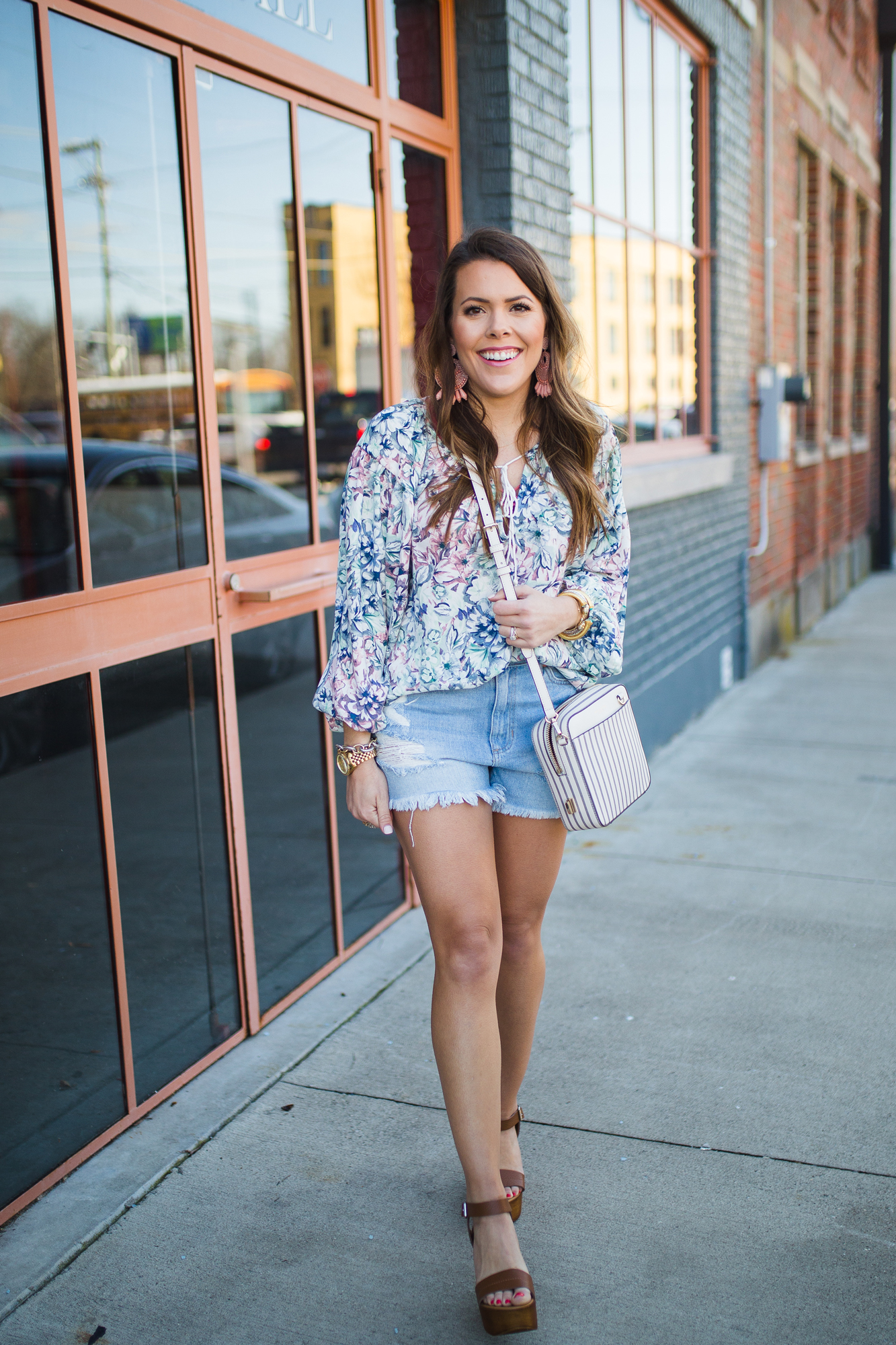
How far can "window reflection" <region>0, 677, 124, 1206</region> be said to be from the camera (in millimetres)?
2701

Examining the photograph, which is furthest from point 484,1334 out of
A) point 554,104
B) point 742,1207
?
point 554,104

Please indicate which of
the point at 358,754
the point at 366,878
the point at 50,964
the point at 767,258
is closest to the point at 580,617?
the point at 358,754

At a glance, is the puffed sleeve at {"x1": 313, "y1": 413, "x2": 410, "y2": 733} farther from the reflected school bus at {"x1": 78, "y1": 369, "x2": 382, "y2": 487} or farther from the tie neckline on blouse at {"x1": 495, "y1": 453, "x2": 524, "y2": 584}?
the reflected school bus at {"x1": 78, "y1": 369, "x2": 382, "y2": 487}

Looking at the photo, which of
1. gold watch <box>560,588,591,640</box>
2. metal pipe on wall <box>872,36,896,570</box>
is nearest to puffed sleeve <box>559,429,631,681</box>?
gold watch <box>560,588,591,640</box>

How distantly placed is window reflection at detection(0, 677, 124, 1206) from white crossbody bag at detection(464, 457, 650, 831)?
3.32 feet

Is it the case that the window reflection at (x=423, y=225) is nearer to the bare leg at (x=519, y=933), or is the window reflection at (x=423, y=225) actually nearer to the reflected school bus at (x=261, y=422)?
the bare leg at (x=519, y=933)

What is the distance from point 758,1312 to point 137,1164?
1.33 metres

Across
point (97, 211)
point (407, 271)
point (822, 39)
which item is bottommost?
point (407, 271)

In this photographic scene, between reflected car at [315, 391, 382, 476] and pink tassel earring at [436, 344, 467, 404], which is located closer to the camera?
pink tassel earring at [436, 344, 467, 404]

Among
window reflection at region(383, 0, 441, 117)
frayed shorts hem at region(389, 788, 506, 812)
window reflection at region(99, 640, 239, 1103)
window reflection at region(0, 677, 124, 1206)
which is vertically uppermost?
window reflection at region(383, 0, 441, 117)

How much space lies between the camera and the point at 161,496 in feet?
29.9

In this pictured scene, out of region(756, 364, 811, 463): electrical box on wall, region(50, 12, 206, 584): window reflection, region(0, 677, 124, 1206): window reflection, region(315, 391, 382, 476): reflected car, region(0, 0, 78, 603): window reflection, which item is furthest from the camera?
region(315, 391, 382, 476): reflected car

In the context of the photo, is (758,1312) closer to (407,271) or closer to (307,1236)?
(307,1236)

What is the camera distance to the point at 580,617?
7.41 feet
